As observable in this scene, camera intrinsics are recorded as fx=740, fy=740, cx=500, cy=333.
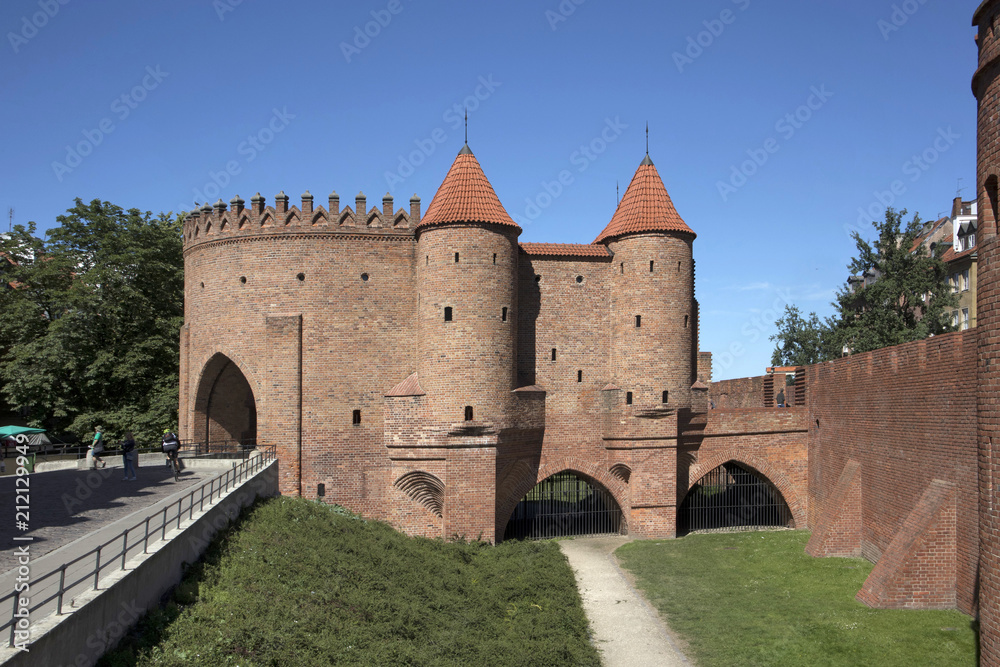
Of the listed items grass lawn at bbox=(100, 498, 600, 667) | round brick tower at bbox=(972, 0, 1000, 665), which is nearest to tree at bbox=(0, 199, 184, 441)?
grass lawn at bbox=(100, 498, 600, 667)

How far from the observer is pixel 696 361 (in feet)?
91.9

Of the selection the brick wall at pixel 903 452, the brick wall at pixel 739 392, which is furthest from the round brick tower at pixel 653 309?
the brick wall at pixel 739 392

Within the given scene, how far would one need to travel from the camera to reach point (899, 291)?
3175 cm

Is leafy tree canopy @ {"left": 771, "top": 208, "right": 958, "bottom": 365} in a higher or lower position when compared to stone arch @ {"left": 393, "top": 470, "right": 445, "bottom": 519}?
higher

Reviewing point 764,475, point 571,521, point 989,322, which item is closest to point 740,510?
point 764,475

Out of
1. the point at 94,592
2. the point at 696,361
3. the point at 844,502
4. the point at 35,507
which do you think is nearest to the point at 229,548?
the point at 35,507

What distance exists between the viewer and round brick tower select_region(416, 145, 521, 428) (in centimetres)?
2345

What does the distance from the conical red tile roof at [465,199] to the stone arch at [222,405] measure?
9.00 metres

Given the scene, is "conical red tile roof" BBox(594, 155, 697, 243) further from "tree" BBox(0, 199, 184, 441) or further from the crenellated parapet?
"tree" BBox(0, 199, 184, 441)

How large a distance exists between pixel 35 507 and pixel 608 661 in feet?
40.9

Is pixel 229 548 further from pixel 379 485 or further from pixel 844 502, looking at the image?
pixel 844 502

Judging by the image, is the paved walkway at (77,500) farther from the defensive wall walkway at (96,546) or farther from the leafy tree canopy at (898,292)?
the leafy tree canopy at (898,292)

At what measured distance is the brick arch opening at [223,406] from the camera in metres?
27.1

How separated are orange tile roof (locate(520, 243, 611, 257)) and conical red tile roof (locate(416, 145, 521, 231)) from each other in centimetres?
172
